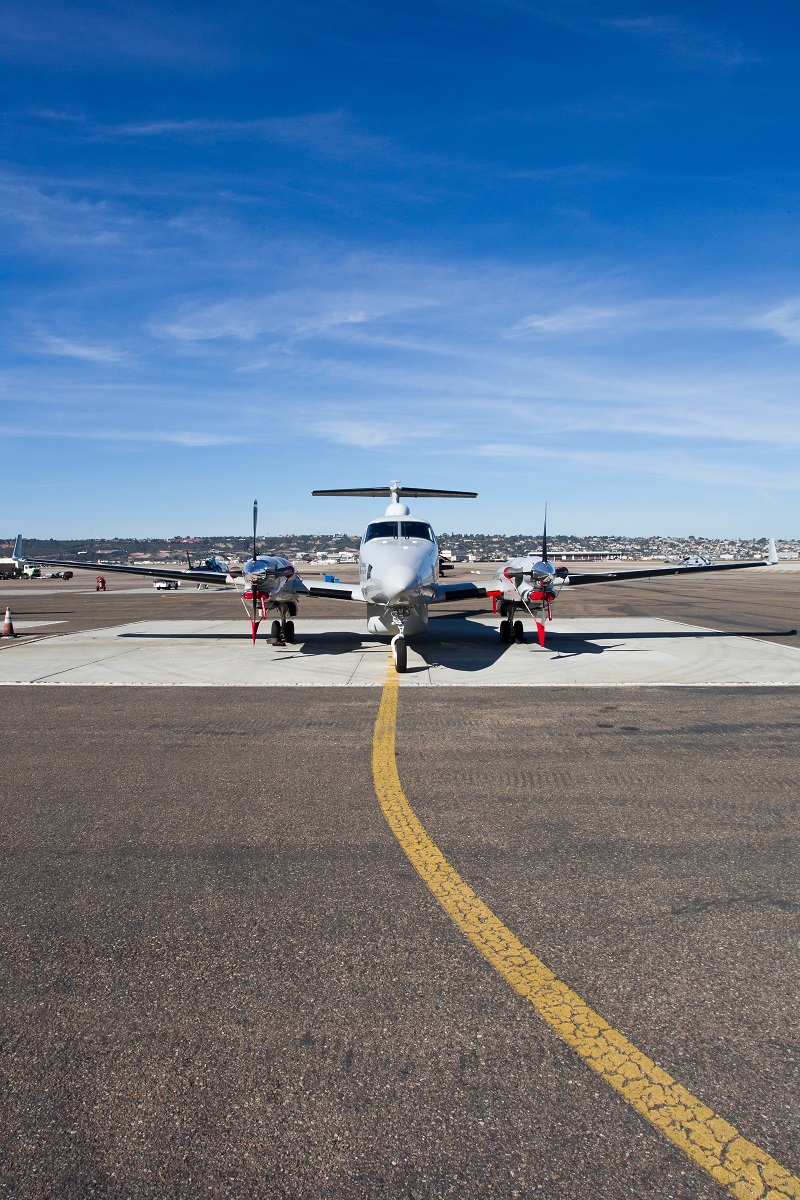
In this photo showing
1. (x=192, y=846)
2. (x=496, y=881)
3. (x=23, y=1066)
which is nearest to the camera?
(x=23, y=1066)

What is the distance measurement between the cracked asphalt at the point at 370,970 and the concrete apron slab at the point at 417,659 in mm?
4948

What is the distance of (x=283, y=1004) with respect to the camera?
337cm

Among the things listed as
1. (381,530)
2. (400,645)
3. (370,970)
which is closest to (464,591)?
(381,530)

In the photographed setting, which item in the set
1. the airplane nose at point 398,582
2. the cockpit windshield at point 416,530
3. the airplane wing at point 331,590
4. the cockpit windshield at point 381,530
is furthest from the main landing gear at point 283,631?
the airplane nose at point 398,582

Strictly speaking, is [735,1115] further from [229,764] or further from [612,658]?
[612,658]

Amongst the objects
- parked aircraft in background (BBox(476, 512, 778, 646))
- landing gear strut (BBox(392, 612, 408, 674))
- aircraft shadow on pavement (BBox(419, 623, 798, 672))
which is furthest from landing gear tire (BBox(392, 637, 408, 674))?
parked aircraft in background (BBox(476, 512, 778, 646))

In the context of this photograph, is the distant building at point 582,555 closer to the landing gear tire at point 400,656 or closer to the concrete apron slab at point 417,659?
the concrete apron slab at point 417,659

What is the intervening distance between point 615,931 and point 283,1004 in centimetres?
191

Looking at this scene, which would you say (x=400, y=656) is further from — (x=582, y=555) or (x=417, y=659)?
(x=582, y=555)

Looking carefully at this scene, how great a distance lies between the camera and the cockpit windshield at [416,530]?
50.2ft

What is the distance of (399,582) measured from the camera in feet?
42.4

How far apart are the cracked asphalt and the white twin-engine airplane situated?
20.1 ft

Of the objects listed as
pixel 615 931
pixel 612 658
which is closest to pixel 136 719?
pixel 615 931

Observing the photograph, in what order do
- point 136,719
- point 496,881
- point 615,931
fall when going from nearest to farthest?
point 615,931
point 496,881
point 136,719
